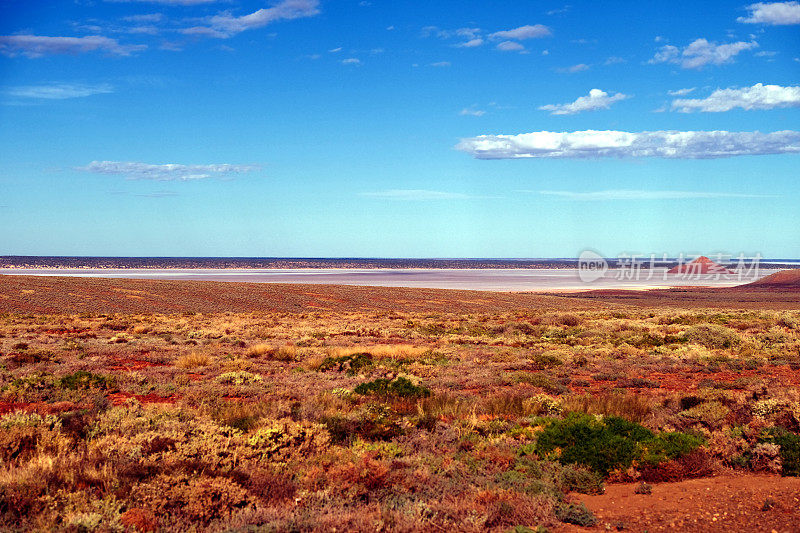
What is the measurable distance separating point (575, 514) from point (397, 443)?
3.04 m

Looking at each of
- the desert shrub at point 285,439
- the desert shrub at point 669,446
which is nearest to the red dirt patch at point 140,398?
the desert shrub at point 285,439

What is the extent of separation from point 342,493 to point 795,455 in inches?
228

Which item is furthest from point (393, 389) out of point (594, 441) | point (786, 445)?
point (786, 445)

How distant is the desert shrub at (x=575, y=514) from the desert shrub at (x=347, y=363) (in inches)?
373

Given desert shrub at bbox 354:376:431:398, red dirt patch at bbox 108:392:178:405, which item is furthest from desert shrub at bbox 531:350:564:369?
red dirt patch at bbox 108:392:178:405

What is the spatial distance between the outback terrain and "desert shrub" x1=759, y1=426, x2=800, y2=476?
3cm

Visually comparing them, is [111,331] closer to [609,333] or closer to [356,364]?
[356,364]

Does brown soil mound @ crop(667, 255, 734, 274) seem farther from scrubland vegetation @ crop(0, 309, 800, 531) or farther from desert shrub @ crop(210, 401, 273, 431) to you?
desert shrub @ crop(210, 401, 273, 431)

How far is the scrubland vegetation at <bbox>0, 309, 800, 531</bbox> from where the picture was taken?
5.92 m

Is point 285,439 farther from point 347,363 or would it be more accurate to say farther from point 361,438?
point 347,363

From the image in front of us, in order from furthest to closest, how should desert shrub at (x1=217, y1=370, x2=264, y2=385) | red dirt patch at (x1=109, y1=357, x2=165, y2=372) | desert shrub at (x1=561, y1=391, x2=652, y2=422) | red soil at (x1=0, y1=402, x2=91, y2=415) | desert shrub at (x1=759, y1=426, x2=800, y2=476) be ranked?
red dirt patch at (x1=109, y1=357, x2=165, y2=372) < desert shrub at (x1=217, y1=370, x2=264, y2=385) < desert shrub at (x1=561, y1=391, x2=652, y2=422) < red soil at (x1=0, y1=402, x2=91, y2=415) < desert shrub at (x1=759, y1=426, x2=800, y2=476)

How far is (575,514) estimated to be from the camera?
6066 mm

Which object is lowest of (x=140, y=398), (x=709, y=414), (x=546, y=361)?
(x=546, y=361)

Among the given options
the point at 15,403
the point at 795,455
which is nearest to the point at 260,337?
the point at 15,403
